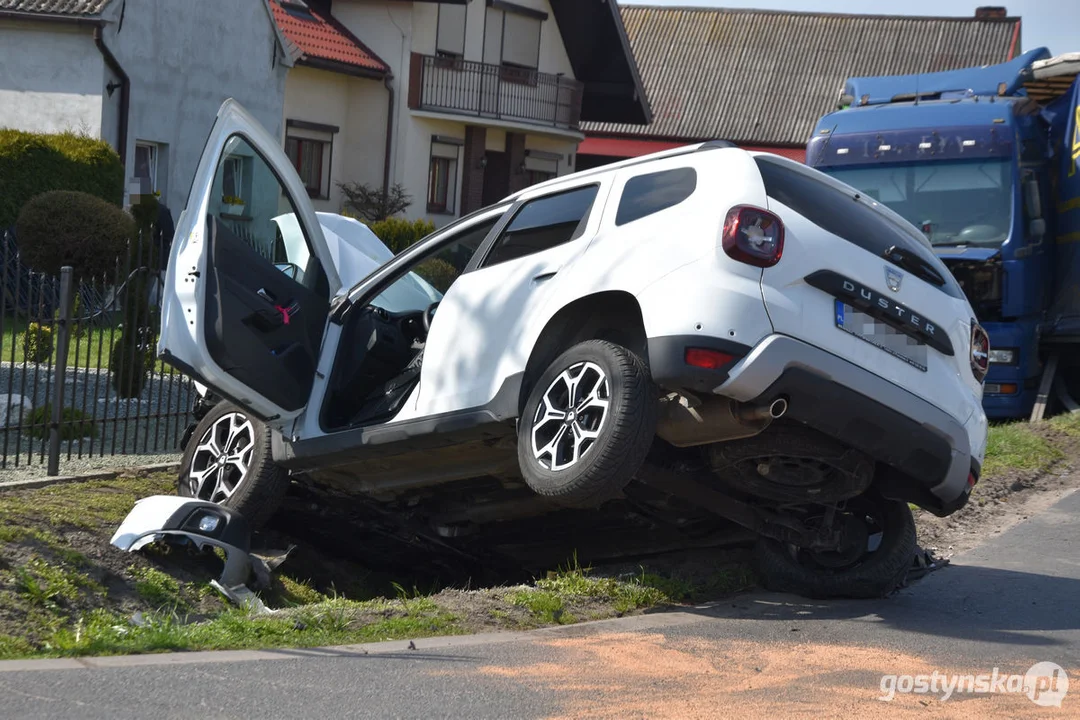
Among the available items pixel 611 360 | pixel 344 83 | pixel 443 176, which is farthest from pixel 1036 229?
pixel 443 176

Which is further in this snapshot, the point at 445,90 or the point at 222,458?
the point at 445,90

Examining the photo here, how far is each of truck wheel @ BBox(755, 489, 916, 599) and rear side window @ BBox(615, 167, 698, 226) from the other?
174 cm

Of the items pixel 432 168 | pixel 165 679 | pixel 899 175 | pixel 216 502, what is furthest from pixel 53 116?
pixel 165 679

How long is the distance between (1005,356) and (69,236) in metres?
11.4

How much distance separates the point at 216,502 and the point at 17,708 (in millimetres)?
3497

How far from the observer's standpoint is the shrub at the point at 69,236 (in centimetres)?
1781

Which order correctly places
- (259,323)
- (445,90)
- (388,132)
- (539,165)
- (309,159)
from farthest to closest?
(539,165), (445,90), (388,132), (309,159), (259,323)

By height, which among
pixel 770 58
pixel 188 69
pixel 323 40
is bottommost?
pixel 188 69

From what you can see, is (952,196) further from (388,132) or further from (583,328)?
(388,132)

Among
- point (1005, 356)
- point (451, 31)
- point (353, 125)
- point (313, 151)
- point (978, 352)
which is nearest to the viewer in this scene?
point (978, 352)

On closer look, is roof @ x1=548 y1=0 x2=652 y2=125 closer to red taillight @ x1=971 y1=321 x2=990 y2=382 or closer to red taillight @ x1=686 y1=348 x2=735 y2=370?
red taillight @ x1=971 y1=321 x2=990 y2=382

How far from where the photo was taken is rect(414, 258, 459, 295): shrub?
7211 millimetres

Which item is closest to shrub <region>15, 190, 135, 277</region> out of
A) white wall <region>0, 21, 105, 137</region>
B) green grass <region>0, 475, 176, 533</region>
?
white wall <region>0, 21, 105, 137</region>

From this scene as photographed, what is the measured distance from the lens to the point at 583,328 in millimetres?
6270
